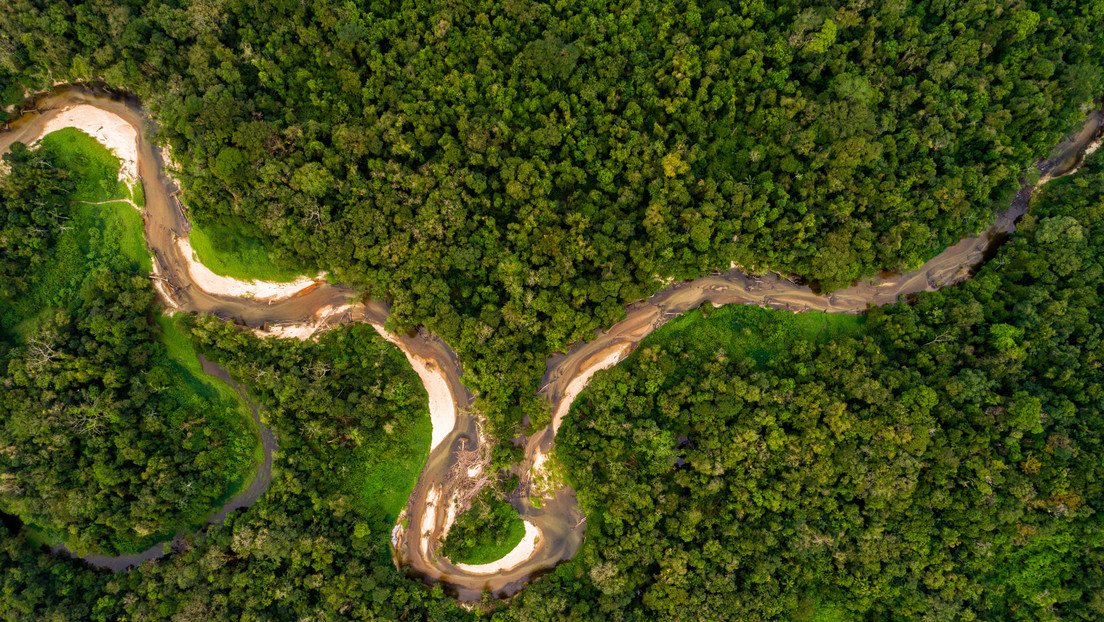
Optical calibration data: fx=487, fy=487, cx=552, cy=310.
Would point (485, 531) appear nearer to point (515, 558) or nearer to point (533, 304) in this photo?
point (515, 558)

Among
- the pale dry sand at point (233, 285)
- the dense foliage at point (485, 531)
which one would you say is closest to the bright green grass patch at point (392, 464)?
the dense foliage at point (485, 531)

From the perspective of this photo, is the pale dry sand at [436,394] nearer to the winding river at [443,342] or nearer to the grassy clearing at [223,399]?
the winding river at [443,342]

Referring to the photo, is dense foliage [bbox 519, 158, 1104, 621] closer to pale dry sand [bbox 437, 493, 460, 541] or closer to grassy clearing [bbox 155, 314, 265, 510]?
pale dry sand [bbox 437, 493, 460, 541]

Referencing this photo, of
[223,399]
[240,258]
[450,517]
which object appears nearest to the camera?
[223,399]

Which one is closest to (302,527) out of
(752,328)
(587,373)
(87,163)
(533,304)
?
(533,304)

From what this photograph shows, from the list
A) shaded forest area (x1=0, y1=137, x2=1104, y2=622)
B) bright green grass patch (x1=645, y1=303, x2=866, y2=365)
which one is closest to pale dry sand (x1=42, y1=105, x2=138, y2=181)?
shaded forest area (x1=0, y1=137, x2=1104, y2=622)
